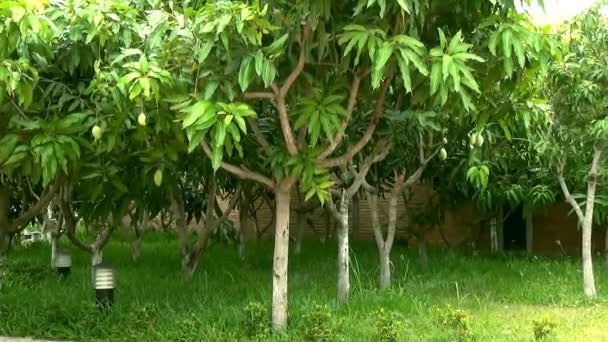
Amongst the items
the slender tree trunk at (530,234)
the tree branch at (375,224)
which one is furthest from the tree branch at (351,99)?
the slender tree trunk at (530,234)

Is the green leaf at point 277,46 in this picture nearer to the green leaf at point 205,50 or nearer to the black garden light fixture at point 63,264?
the green leaf at point 205,50

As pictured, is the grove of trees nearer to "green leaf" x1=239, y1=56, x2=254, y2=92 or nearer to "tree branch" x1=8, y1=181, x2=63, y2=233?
"green leaf" x1=239, y1=56, x2=254, y2=92

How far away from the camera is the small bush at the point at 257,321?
6.17 meters

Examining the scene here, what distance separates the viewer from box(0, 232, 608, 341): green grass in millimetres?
6348

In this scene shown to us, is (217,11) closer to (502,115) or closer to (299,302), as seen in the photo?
(502,115)

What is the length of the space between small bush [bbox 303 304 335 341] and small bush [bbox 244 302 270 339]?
356mm

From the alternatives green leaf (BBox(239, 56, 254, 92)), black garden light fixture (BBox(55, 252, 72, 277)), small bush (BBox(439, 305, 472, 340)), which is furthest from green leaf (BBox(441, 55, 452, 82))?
black garden light fixture (BBox(55, 252, 72, 277))

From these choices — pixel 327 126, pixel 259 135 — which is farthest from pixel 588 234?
pixel 327 126

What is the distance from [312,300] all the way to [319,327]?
151 centimetres

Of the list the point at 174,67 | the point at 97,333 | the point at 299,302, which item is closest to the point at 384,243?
the point at 299,302

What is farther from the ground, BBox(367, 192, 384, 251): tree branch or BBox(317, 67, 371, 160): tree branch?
BBox(317, 67, 371, 160): tree branch

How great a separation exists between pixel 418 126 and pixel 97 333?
11.6 ft

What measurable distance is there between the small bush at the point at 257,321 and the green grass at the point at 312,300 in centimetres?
8

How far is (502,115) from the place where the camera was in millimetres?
6109
